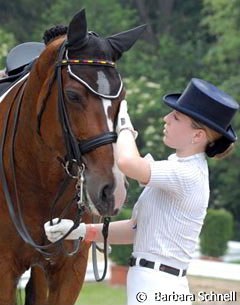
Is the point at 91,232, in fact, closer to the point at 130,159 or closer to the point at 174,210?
the point at 174,210

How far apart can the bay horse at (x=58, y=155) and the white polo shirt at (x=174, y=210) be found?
0.17 metres

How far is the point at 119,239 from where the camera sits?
4.11 meters

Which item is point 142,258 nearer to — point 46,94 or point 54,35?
point 46,94

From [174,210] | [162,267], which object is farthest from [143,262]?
[174,210]

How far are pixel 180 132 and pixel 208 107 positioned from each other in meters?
0.15

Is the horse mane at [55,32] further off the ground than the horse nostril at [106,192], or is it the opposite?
the horse mane at [55,32]

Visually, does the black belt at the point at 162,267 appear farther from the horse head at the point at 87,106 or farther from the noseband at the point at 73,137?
the noseband at the point at 73,137

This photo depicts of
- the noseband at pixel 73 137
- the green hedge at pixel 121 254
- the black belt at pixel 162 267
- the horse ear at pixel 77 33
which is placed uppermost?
the horse ear at pixel 77 33

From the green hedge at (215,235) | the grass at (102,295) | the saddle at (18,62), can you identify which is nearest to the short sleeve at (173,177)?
the saddle at (18,62)

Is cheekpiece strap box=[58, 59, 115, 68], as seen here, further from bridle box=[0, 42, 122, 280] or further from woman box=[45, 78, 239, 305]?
woman box=[45, 78, 239, 305]

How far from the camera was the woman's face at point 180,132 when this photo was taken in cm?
372

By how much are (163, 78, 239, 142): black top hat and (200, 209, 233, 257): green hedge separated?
1100 centimetres

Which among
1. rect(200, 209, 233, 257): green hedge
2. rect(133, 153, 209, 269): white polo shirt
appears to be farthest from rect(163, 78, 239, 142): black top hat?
rect(200, 209, 233, 257): green hedge

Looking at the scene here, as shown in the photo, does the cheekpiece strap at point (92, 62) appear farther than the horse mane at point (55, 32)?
No
